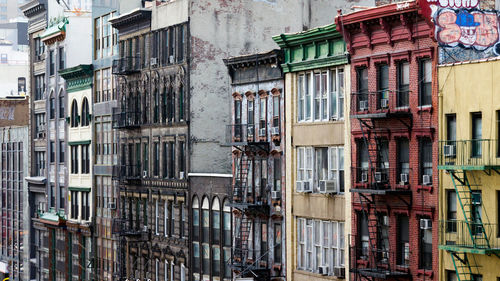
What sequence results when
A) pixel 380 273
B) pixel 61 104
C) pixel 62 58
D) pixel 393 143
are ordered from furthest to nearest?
pixel 61 104 → pixel 62 58 → pixel 393 143 → pixel 380 273

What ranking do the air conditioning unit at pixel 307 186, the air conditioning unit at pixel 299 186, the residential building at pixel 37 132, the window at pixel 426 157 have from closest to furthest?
1. the window at pixel 426 157
2. the air conditioning unit at pixel 307 186
3. the air conditioning unit at pixel 299 186
4. the residential building at pixel 37 132

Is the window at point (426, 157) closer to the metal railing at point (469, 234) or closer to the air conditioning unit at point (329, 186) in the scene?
the metal railing at point (469, 234)

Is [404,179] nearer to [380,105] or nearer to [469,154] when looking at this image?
[380,105]

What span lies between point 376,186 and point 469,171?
546cm

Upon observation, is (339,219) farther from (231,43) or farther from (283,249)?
(231,43)

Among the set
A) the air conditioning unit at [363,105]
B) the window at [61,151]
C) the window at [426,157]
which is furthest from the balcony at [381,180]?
the window at [61,151]

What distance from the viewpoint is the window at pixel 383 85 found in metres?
48.5

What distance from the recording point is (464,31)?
44.8 m

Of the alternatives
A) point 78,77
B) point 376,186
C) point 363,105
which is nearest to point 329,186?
point 376,186

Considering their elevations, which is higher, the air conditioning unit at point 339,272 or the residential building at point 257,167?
the residential building at point 257,167

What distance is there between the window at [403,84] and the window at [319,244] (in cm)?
689

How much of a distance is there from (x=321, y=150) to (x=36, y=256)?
5276 cm

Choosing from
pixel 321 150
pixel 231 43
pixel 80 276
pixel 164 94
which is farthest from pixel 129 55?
pixel 321 150

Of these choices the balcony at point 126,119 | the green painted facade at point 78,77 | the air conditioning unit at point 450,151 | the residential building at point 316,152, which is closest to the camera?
the air conditioning unit at point 450,151
